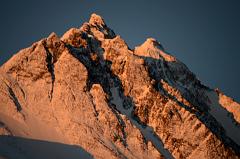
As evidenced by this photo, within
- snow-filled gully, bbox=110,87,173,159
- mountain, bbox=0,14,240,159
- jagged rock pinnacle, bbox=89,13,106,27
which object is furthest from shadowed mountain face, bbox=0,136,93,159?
jagged rock pinnacle, bbox=89,13,106,27

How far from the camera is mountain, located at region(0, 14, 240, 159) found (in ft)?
361

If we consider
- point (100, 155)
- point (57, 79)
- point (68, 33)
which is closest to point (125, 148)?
point (100, 155)

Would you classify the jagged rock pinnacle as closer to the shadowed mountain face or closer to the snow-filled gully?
the snow-filled gully

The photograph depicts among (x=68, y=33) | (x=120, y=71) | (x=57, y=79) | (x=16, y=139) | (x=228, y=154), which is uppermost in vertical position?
(x=68, y=33)

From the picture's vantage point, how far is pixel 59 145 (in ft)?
353

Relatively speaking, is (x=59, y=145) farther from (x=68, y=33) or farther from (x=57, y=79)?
(x=68, y=33)

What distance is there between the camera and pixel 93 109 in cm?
12294

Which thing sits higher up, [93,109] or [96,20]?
[96,20]

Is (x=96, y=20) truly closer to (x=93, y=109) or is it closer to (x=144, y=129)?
(x=144, y=129)

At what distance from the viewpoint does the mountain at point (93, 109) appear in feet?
361

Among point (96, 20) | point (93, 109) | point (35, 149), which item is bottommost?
point (35, 149)

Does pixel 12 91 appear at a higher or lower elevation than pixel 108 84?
lower

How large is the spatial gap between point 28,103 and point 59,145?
16.5 meters

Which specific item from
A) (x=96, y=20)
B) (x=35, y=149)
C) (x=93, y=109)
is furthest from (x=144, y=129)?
(x=96, y=20)
